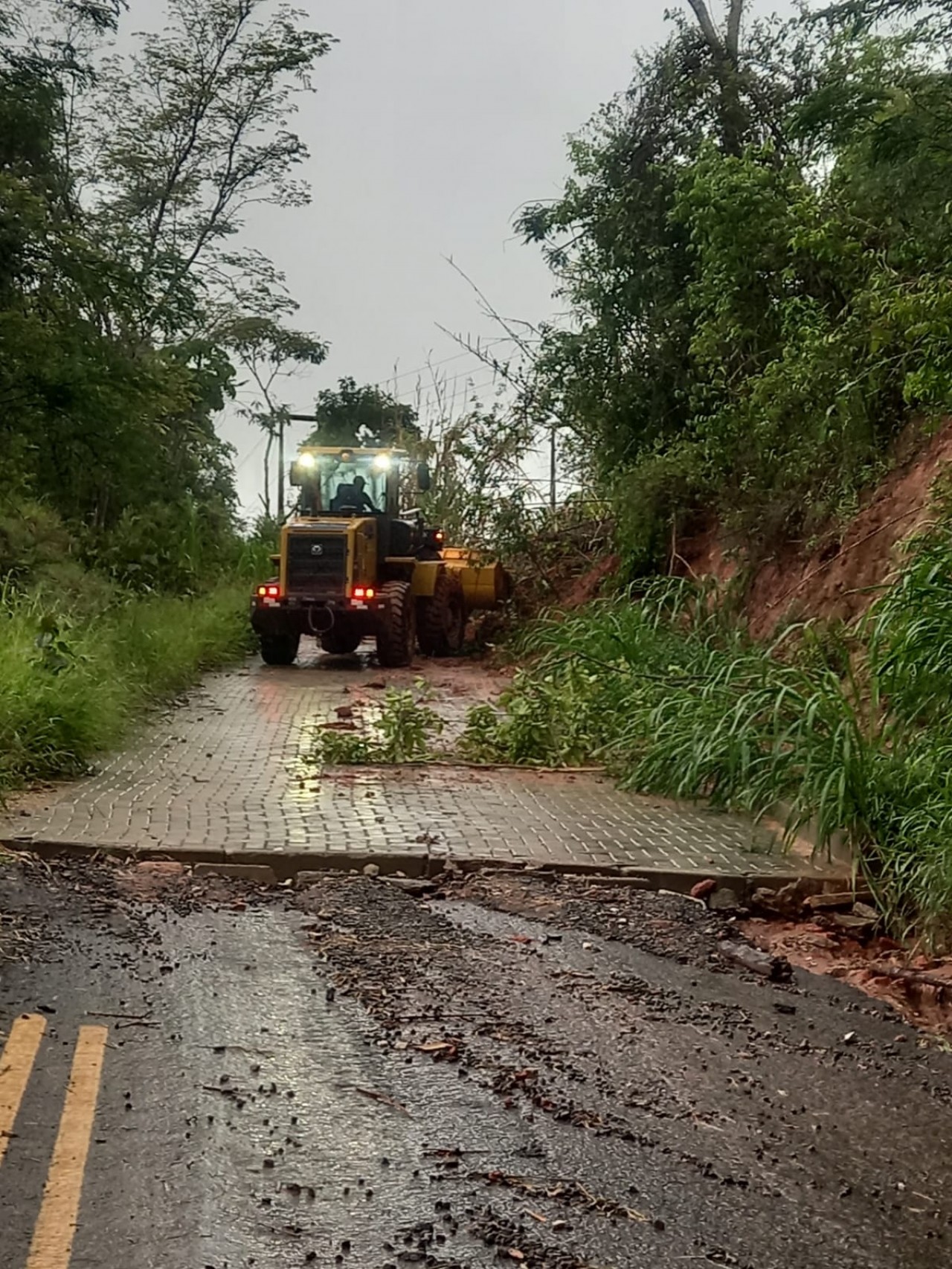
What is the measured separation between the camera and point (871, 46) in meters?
7.99

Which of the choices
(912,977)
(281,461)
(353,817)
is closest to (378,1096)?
(912,977)

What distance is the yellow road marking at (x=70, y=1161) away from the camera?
287cm

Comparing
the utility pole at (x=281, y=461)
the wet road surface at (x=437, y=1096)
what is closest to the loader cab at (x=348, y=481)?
the utility pole at (x=281, y=461)

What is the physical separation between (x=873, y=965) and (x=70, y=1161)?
3.39 meters

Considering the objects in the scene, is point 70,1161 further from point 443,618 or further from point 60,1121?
point 443,618

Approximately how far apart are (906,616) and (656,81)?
11979mm

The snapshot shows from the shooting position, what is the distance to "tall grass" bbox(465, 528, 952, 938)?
623 cm

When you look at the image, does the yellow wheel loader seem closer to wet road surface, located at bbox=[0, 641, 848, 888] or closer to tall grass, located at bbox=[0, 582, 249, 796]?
tall grass, located at bbox=[0, 582, 249, 796]

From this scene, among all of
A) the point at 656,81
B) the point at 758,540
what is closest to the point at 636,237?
the point at 656,81

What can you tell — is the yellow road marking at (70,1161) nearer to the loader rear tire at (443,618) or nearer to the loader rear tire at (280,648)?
the loader rear tire at (280,648)

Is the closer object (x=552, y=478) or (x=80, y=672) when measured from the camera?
(x=80, y=672)

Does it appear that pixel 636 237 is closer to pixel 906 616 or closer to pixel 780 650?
pixel 780 650

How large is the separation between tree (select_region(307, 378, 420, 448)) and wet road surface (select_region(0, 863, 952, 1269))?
27.3 m

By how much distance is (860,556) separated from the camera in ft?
36.4
